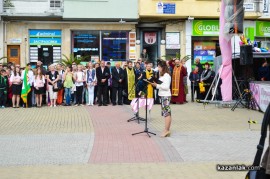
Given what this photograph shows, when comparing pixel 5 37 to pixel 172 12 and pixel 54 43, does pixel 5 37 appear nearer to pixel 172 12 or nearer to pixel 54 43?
pixel 54 43

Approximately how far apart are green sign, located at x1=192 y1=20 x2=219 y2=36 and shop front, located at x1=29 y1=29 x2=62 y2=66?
8.34m

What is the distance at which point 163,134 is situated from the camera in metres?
12.3

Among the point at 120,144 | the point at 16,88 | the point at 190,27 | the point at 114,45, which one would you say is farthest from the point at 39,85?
the point at 190,27

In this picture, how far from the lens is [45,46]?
95.1ft

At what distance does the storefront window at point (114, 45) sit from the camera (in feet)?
97.0

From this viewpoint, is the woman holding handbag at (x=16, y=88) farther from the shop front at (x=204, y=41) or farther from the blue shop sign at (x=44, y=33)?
the shop front at (x=204, y=41)

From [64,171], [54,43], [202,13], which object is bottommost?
Answer: [64,171]

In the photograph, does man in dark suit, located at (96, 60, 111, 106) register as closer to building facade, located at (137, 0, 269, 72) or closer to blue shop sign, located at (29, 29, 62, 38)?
blue shop sign, located at (29, 29, 62, 38)

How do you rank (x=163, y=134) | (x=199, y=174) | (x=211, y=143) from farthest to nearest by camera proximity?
(x=163, y=134) → (x=211, y=143) → (x=199, y=174)

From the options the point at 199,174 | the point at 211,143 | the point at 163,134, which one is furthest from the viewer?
the point at 163,134

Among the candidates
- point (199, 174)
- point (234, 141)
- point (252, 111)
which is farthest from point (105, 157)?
point (252, 111)

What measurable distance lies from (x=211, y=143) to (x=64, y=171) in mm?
4161

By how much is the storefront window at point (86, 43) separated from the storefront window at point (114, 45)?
1.47ft

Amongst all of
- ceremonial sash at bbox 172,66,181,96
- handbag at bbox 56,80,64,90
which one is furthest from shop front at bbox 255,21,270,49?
handbag at bbox 56,80,64,90
